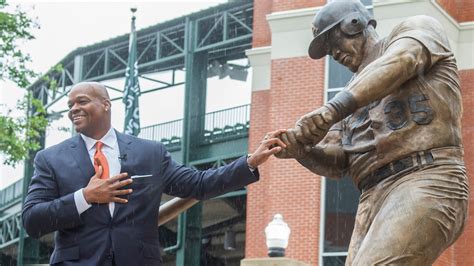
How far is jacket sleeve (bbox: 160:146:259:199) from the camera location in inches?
239

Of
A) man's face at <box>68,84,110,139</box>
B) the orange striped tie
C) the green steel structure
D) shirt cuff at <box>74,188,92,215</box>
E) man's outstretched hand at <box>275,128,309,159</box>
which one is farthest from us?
the green steel structure

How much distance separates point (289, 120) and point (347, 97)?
19.4 metres

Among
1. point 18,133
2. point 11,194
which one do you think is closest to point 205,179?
point 18,133

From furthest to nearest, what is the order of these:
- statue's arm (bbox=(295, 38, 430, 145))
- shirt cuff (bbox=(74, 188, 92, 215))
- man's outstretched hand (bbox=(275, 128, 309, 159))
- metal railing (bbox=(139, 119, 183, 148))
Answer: metal railing (bbox=(139, 119, 183, 148)) < shirt cuff (bbox=(74, 188, 92, 215)) < man's outstretched hand (bbox=(275, 128, 309, 159)) < statue's arm (bbox=(295, 38, 430, 145))

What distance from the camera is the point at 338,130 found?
6.13 m

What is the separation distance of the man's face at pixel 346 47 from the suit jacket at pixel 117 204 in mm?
697

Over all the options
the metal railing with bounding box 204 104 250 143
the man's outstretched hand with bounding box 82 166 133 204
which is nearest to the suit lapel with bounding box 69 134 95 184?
the man's outstretched hand with bounding box 82 166 133 204

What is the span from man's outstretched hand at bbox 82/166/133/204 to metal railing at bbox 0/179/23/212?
3808cm

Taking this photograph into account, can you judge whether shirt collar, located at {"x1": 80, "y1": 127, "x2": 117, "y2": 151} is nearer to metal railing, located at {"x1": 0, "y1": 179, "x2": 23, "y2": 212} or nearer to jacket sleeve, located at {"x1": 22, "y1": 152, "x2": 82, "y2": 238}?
jacket sleeve, located at {"x1": 22, "y1": 152, "x2": 82, "y2": 238}

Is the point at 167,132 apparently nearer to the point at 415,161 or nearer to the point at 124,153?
the point at 124,153

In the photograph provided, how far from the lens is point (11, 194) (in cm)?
4691

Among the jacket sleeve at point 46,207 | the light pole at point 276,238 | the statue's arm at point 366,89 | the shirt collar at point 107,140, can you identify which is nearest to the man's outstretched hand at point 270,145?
the statue's arm at point 366,89

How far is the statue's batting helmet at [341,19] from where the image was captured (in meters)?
5.86

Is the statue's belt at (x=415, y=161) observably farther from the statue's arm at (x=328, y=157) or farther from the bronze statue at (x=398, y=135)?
the statue's arm at (x=328, y=157)
